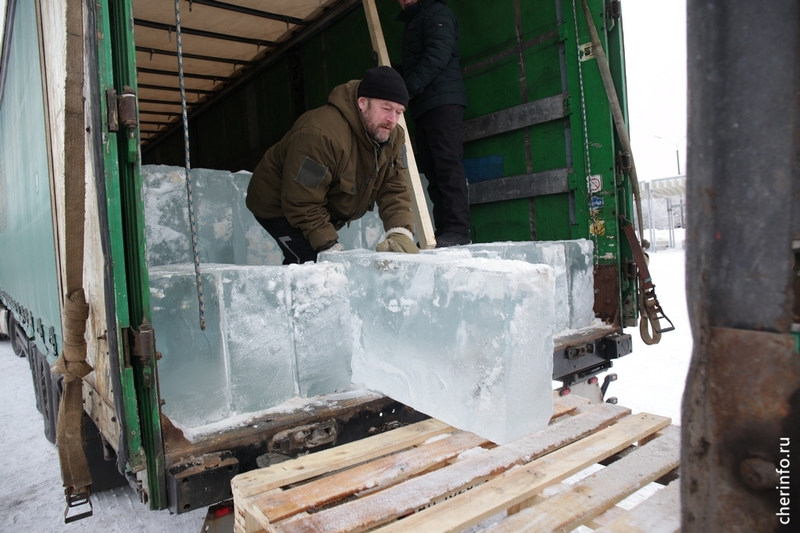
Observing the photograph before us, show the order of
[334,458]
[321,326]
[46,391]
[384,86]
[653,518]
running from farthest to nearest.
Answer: [46,391], [384,86], [321,326], [334,458], [653,518]

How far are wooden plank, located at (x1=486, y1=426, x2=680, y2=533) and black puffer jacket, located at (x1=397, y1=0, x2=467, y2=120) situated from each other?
2697 millimetres

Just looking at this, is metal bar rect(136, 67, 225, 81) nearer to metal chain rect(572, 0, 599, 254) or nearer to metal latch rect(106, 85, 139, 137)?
metal chain rect(572, 0, 599, 254)

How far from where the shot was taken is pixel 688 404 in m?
0.75

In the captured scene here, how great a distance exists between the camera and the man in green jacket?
2842 mm

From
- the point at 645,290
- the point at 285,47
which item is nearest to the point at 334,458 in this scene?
the point at 645,290

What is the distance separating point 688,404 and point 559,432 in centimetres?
159

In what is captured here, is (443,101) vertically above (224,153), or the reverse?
(224,153)

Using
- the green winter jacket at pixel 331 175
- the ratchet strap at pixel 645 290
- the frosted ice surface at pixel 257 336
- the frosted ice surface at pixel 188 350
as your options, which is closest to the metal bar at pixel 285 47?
the green winter jacket at pixel 331 175

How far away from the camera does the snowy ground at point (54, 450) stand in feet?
9.41

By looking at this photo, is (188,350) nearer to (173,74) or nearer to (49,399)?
(49,399)

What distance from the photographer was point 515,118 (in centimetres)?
391

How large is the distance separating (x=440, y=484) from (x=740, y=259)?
4.35ft

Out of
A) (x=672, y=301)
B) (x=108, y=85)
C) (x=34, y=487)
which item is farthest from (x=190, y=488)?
(x=672, y=301)

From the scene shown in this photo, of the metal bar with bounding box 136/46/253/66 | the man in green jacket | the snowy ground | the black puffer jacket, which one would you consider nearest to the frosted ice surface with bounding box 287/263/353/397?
the man in green jacket
